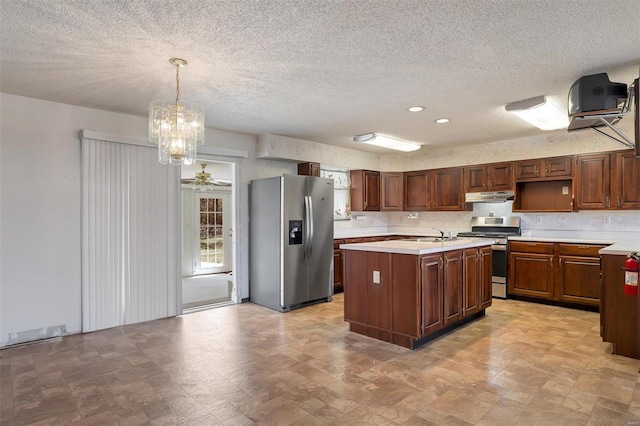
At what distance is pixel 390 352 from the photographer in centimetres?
334

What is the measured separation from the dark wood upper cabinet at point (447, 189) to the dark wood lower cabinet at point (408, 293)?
2.27 meters

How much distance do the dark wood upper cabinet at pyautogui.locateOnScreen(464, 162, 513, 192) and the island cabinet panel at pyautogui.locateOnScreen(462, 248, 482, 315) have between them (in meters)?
2.12

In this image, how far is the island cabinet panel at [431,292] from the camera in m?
3.40

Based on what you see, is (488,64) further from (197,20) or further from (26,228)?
(26,228)

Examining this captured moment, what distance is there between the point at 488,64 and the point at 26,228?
14.9ft

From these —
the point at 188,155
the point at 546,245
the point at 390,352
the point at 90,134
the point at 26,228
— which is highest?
the point at 90,134

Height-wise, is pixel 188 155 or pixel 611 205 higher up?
pixel 188 155

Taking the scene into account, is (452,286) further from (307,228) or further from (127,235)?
(127,235)

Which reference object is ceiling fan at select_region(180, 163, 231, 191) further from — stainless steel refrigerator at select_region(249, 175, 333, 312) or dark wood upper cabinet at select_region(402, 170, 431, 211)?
dark wood upper cabinet at select_region(402, 170, 431, 211)

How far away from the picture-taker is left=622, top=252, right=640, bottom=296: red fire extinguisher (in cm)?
295

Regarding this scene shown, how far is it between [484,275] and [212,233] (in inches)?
243

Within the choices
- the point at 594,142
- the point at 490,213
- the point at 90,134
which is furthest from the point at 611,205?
the point at 90,134

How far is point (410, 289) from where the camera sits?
339 cm

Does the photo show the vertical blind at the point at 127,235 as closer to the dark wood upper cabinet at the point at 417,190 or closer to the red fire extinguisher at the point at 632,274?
the dark wood upper cabinet at the point at 417,190
